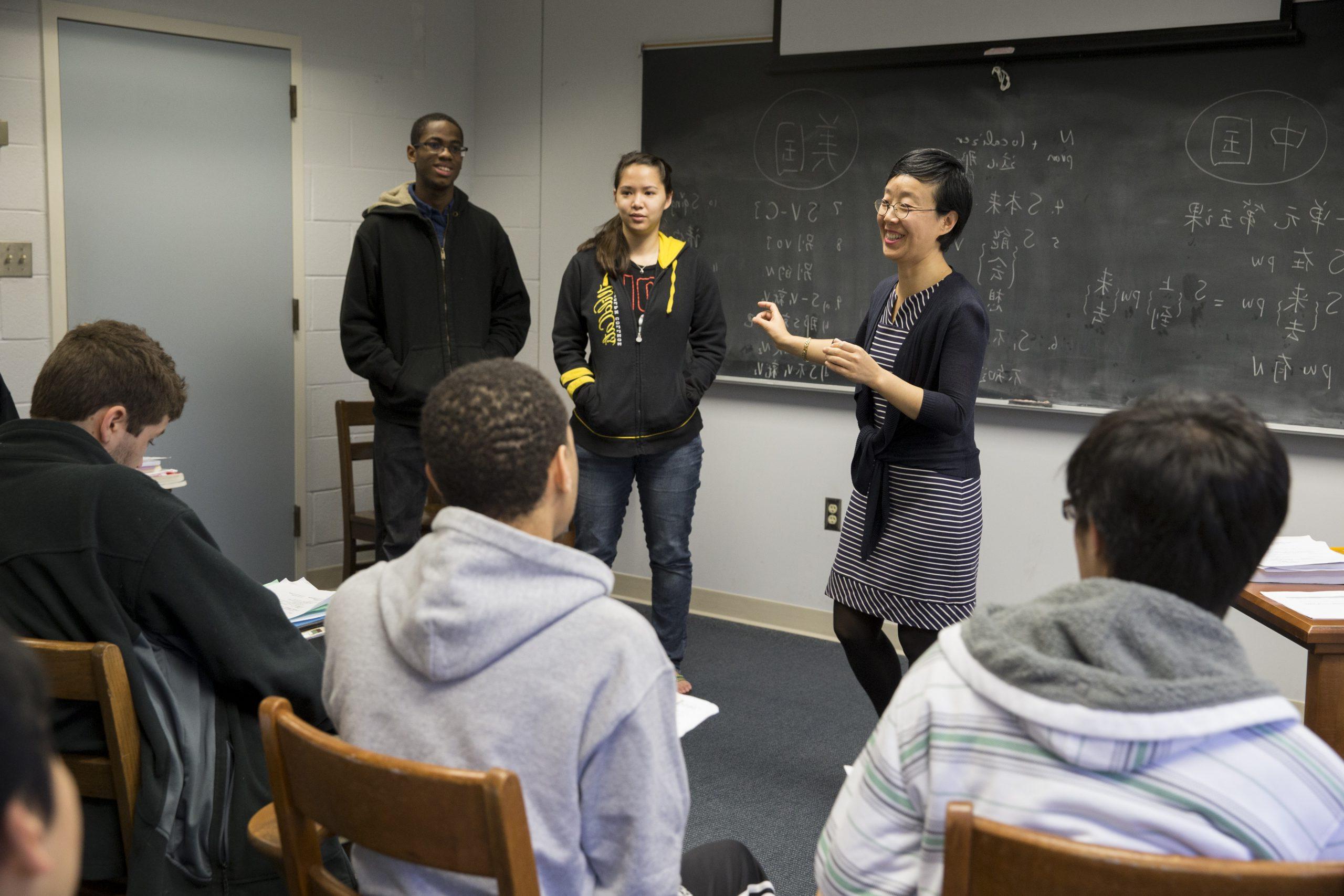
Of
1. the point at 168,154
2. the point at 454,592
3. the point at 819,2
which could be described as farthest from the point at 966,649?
the point at 168,154

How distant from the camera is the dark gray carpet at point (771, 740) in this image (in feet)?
8.75

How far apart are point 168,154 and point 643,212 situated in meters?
1.73

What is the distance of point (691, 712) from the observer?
1.42 meters

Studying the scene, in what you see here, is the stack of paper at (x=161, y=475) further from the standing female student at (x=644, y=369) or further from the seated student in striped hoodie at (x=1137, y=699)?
the seated student in striped hoodie at (x=1137, y=699)

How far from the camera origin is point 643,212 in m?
3.29

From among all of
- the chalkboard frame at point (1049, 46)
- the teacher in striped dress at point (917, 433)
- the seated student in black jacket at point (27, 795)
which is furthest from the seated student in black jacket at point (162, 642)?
the chalkboard frame at point (1049, 46)

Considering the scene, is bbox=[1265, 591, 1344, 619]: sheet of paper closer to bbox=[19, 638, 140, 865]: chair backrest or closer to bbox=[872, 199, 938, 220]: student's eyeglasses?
bbox=[872, 199, 938, 220]: student's eyeglasses

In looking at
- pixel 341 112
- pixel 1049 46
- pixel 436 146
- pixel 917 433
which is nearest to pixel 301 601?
pixel 917 433

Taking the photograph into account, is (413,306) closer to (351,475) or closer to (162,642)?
(351,475)

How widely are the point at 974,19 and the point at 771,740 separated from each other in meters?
2.26

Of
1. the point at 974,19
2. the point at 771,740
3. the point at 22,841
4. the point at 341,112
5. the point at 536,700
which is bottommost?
the point at 771,740

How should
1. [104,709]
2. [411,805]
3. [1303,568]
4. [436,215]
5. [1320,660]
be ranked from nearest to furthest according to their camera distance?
[411,805], [104,709], [1320,660], [1303,568], [436,215]

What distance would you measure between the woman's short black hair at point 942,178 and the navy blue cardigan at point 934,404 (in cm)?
14

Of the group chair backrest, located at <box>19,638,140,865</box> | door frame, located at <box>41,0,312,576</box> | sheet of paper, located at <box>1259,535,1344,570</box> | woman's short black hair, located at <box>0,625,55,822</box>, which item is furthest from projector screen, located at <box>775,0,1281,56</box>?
woman's short black hair, located at <box>0,625,55,822</box>
